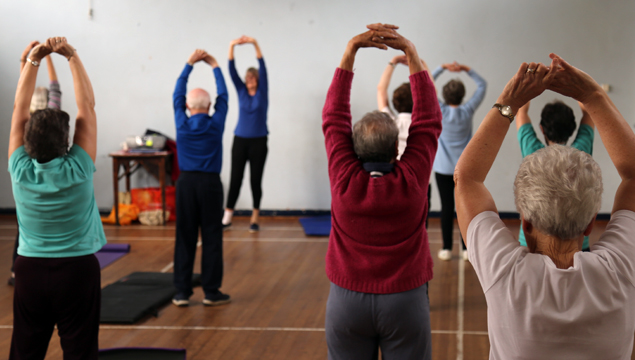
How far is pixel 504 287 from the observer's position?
3.95 feet

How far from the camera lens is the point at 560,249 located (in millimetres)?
1217

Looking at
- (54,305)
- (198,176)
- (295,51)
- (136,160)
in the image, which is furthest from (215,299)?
(295,51)

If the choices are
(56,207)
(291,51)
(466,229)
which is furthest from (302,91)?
(466,229)

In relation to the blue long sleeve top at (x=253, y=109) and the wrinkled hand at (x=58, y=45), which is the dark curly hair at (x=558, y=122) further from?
the blue long sleeve top at (x=253, y=109)

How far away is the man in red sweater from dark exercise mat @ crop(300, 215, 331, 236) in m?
4.27

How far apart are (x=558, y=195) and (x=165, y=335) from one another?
2.82 meters

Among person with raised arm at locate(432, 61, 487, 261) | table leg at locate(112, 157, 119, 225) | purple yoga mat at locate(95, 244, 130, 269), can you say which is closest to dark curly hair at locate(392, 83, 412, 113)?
person with raised arm at locate(432, 61, 487, 261)

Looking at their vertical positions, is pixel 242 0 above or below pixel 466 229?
above

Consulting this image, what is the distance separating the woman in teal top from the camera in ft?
8.74

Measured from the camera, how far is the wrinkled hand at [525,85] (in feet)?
4.36

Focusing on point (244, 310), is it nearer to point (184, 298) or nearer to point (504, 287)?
point (184, 298)

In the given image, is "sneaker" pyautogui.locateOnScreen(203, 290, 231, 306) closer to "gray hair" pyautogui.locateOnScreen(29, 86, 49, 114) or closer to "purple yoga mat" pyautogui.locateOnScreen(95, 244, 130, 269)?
"purple yoga mat" pyautogui.locateOnScreen(95, 244, 130, 269)

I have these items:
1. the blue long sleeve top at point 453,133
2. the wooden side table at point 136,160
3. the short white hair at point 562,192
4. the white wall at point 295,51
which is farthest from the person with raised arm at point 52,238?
the white wall at point 295,51

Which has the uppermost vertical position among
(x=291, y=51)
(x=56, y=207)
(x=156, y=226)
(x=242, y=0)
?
(x=242, y=0)
